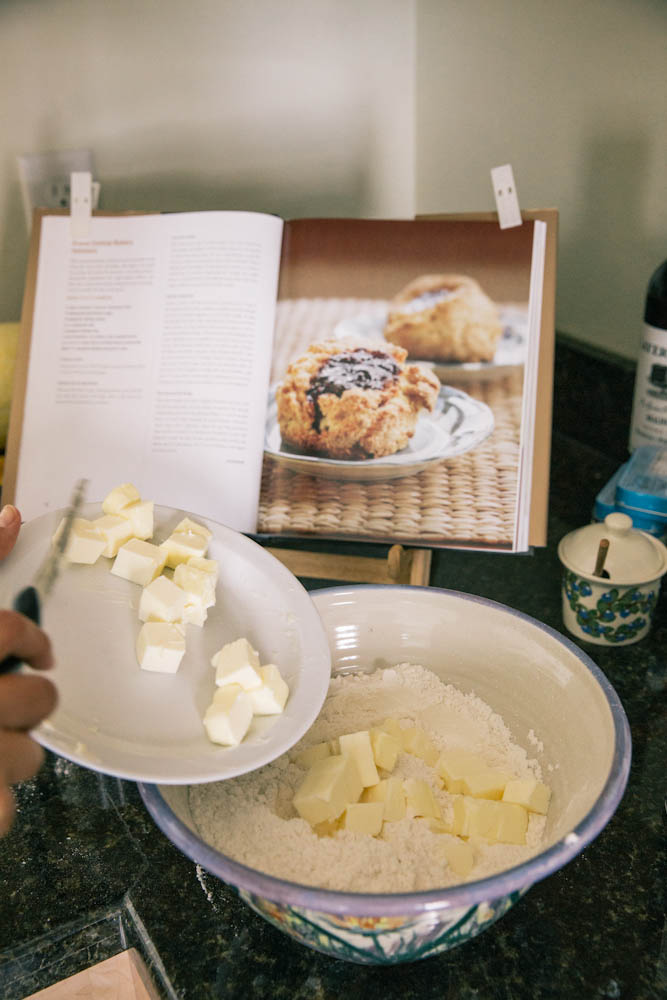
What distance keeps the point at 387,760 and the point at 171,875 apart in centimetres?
20

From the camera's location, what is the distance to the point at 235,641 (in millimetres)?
666

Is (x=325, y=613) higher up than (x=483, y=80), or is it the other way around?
(x=483, y=80)

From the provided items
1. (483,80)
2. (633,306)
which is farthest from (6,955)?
(483,80)

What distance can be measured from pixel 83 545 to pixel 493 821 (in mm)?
383

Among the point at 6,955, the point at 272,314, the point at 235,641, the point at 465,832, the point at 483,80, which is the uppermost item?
the point at 483,80

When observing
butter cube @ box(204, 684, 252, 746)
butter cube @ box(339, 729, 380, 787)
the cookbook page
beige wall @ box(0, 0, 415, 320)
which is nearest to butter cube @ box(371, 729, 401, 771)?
butter cube @ box(339, 729, 380, 787)

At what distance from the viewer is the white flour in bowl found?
0.60 metres

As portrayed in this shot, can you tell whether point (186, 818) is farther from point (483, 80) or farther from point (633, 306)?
point (483, 80)

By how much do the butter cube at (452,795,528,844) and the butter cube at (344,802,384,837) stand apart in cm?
6

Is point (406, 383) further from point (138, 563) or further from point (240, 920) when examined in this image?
point (240, 920)

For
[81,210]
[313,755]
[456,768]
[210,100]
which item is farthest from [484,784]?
[210,100]

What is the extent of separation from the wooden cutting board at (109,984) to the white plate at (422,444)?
525 millimetres

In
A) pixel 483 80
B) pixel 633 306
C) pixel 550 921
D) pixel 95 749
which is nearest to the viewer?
pixel 95 749

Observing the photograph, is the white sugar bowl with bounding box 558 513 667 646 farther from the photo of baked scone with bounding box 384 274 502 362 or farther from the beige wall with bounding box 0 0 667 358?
the beige wall with bounding box 0 0 667 358
